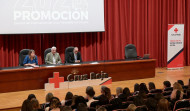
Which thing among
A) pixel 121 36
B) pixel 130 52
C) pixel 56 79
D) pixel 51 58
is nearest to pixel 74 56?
pixel 51 58

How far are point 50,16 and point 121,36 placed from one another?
2731 mm

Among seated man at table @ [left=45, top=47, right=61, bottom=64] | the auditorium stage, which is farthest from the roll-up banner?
seated man at table @ [left=45, top=47, right=61, bottom=64]

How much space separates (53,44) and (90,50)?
4.34 feet

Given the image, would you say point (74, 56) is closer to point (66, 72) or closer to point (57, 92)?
point (66, 72)

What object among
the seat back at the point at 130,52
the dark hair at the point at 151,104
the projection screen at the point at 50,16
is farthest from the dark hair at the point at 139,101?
the projection screen at the point at 50,16

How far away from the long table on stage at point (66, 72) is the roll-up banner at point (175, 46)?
1781 millimetres

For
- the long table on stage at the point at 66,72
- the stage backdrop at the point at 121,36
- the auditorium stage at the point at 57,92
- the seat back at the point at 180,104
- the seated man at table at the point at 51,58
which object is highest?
the stage backdrop at the point at 121,36

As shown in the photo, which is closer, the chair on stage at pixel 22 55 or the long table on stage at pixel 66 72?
the long table on stage at pixel 66 72

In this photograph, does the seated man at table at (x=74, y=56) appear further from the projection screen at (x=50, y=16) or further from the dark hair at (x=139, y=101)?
the dark hair at (x=139, y=101)

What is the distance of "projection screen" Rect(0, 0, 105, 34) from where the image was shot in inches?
315

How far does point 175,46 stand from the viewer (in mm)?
9320

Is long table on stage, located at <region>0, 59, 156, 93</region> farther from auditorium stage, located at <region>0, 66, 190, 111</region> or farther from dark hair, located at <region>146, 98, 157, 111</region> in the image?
dark hair, located at <region>146, 98, 157, 111</region>

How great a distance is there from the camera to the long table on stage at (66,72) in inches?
247

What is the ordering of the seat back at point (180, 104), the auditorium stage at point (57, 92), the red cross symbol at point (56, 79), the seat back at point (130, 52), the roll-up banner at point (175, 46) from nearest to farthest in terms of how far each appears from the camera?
the seat back at point (180, 104)
the auditorium stage at point (57, 92)
the red cross symbol at point (56, 79)
the seat back at point (130, 52)
the roll-up banner at point (175, 46)
